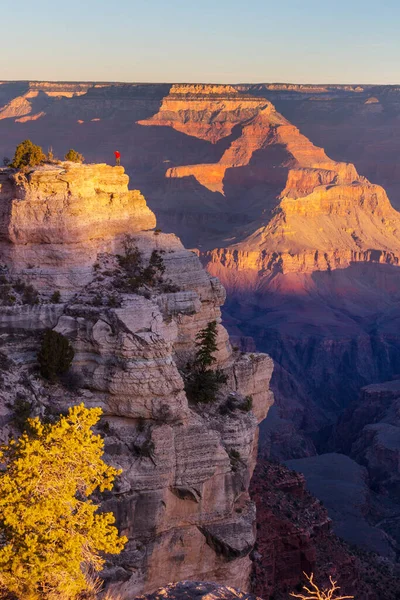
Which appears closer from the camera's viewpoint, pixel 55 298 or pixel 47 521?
pixel 47 521

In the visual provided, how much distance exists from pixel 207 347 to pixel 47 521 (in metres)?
14.5

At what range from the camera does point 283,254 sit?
124000 millimetres

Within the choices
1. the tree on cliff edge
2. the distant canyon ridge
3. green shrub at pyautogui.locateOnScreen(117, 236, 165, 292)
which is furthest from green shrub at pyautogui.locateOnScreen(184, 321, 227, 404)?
the distant canyon ridge

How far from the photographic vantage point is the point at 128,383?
2991 centimetres

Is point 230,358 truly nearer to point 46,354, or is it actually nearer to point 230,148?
point 46,354

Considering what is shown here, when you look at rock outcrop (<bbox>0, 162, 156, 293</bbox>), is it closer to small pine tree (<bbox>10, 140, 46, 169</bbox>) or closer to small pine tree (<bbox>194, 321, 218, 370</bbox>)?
small pine tree (<bbox>10, 140, 46, 169</bbox>)

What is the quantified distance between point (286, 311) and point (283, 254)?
359 inches

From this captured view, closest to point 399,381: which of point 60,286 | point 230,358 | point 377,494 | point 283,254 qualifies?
point 377,494

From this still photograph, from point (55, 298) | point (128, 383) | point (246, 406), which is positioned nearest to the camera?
point (128, 383)

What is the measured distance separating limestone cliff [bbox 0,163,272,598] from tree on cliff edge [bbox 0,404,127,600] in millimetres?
8444

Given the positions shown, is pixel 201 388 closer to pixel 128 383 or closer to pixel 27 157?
pixel 128 383

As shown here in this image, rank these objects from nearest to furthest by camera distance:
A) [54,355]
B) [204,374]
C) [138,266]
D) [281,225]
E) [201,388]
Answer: [54,355]
[201,388]
[204,374]
[138,266]
[281,225]

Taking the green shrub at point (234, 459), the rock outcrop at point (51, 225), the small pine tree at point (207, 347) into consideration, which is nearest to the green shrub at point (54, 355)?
the rock outcrop at point (51, 225)

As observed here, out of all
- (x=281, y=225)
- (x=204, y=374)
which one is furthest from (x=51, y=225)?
(x=281, y=225)
